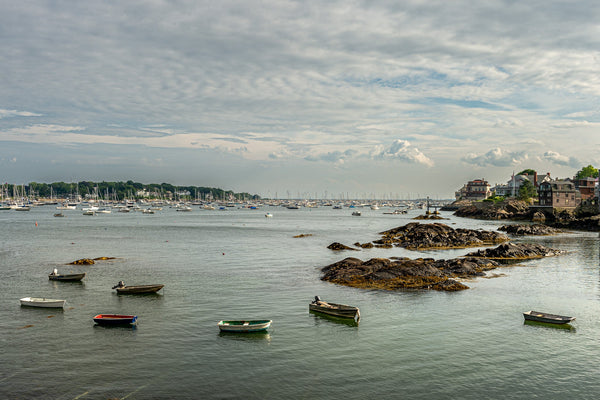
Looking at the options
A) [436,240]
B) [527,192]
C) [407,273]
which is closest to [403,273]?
[407,273]

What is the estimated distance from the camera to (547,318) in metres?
33.3

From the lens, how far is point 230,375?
24234mm

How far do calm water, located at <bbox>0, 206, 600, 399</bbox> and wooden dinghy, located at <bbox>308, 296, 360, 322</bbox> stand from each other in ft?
3.21

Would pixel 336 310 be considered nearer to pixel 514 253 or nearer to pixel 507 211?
pixel 514 253

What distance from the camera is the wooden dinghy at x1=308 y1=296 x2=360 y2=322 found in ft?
111

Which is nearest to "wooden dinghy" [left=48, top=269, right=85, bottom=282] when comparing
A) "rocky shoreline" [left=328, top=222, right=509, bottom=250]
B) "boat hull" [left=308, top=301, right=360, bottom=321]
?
"boat hull" [left=308, top=301, right=360, bottom=321]

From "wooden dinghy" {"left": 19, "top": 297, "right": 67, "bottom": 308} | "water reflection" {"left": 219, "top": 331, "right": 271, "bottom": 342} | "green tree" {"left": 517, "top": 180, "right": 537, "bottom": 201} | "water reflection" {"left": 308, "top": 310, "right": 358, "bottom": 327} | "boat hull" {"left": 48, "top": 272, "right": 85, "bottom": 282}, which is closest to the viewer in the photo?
"water reflection" {"left": 219, "top": 331, "right": 271, "bottom": 342}

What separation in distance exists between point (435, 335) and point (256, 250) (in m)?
52.3

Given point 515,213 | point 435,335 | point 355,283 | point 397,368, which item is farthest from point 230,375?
point 515,213

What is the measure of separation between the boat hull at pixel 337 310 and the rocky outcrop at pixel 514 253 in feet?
127

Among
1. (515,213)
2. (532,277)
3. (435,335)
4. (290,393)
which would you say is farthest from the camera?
(515,213)

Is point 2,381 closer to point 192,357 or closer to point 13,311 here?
point 192,357

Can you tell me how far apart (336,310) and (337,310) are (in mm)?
99

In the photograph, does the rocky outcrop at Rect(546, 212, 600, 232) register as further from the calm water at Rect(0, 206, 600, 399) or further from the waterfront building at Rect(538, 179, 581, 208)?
the calm water at Rect(0, 206, 600, 399)
